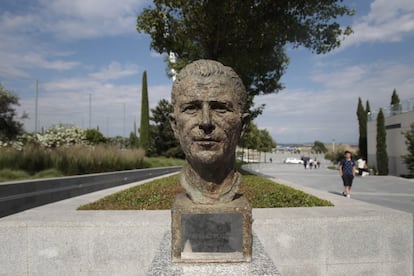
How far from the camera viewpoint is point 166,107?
29.2 meters

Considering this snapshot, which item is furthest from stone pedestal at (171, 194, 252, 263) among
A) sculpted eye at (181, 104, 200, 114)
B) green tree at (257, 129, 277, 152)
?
green tree at (257, 129, 277, 152)

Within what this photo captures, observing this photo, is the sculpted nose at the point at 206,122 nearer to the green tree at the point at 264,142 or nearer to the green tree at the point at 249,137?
the green tree at the point at 249,137

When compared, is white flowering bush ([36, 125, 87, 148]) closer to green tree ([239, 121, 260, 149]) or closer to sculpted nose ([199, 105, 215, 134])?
green tree ([239, 121, 260, 149])

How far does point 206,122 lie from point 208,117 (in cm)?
6

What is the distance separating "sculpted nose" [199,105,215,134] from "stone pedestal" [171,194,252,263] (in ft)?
2.46

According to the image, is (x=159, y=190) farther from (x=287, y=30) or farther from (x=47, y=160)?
(x=287, y=30)

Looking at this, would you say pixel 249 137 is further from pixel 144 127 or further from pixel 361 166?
pixel 361 166

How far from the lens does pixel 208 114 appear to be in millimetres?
2605

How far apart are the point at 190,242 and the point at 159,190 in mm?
4520

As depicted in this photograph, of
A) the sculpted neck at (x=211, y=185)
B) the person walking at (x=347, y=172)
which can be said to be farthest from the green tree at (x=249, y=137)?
the sculpted neck at (x=211, y=185)

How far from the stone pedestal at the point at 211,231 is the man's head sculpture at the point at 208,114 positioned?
0.46ft

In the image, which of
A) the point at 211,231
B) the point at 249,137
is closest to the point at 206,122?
the point at 211,231

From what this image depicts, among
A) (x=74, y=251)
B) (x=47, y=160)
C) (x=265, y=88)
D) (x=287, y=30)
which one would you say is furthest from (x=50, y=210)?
(x=265, y=88)

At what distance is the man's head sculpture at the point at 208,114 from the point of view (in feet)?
8.61
